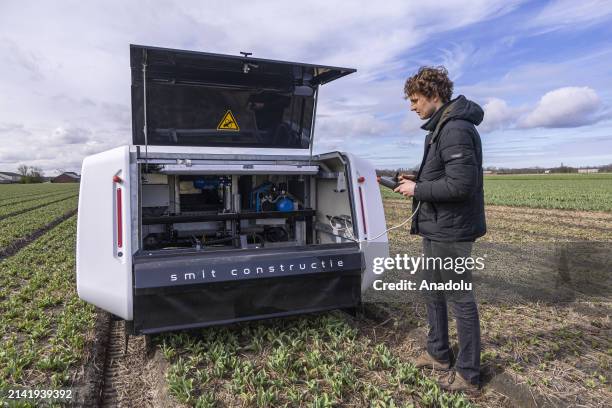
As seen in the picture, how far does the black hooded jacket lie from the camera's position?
2779mm

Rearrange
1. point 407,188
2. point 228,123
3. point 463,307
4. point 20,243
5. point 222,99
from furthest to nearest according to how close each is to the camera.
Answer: point 20,243 → point 228,123 → point 222,99 → point 407,188 → point 463,307

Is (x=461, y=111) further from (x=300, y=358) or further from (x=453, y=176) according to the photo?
(x=300, y=358)

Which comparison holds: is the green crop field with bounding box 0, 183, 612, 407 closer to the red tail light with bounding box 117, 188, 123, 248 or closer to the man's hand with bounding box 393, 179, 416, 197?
the red tail light with bounding box 117, 188, 123, 248

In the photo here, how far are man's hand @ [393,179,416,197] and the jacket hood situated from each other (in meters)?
0.50

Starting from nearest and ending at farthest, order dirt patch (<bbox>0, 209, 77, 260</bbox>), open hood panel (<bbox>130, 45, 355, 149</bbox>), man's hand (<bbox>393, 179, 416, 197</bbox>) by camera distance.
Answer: man's hand (<bbox>393, 179, 416, 197</bbox>) → open hood panel (<bbox>130, 45, 355, 149</bbox>) → dirt patch (<bbox>0, 209, 77, 260</bbox>)

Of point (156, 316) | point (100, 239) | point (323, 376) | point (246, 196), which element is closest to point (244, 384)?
point (323, 376)

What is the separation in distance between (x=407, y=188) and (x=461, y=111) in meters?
0.67

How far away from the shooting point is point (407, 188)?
315cm

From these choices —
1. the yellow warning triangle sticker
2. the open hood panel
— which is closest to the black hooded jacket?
the open hood panel

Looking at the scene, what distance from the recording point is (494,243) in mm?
9125

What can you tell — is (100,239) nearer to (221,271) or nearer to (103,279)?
(103,279)

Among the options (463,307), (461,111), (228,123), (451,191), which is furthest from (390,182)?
(228,123)

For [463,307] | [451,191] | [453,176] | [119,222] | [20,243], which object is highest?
[453,176]

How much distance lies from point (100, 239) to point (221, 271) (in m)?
1.02
